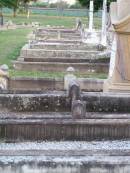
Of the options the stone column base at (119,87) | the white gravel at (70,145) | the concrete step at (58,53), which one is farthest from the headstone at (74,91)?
the concrete step at (58,53)

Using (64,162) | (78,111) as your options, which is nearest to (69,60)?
(78,111)

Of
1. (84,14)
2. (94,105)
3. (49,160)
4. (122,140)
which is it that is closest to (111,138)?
(122,140)

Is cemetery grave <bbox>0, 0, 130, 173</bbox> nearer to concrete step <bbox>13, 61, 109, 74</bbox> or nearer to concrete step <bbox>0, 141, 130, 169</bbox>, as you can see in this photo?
concrete step <bbox>0, 141, 130, 169</bbox>

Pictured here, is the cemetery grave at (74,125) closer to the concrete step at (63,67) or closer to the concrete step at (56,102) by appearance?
the concrete step at (56,102)

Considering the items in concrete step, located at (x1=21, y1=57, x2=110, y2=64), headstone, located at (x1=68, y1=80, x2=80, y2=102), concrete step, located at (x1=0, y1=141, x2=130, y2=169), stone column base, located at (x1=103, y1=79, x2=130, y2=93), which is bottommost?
concrete step, located at (x1=0, y1=141, x2=130, y2=169)

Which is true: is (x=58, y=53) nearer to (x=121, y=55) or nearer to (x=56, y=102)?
(x=121, y=55)

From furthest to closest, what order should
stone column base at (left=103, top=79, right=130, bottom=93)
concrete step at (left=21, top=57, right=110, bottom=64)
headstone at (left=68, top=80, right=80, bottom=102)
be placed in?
concrete step at (left=21, top=57, right=110, bottom=64) → stone column base at (left=103, top=79, right=130, bottom=93) → headstone at (left=68, top=80, right=80, bottom=102)

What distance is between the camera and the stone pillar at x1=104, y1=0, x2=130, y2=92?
11500 mm

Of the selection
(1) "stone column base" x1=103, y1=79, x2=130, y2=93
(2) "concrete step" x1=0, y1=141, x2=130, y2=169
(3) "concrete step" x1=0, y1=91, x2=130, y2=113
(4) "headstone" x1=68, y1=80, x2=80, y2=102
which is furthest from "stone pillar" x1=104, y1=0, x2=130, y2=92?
(2) "concrete step" x1=0, y1=141, x2=130, y2=169

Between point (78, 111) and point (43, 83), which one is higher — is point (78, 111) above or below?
above

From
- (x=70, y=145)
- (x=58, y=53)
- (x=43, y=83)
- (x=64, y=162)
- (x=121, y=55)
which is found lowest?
(x=70, y=145)

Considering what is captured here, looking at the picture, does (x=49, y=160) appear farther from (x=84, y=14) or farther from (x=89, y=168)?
(x=84, y=14)

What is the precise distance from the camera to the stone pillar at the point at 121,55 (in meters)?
11.5

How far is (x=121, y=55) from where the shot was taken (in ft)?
38.5
